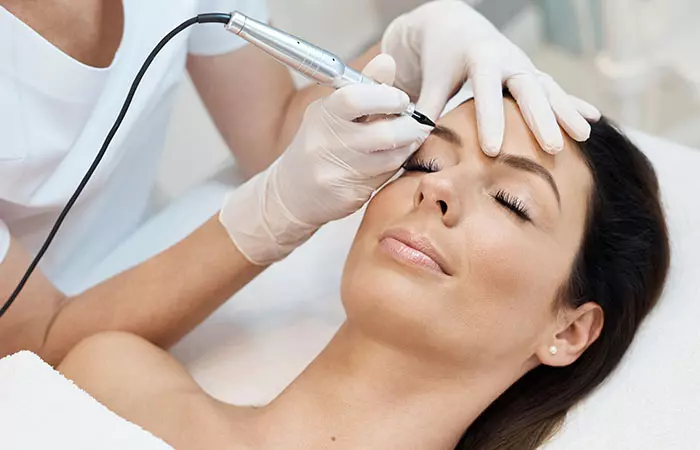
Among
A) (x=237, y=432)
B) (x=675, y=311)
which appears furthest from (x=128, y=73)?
(x=675, y=311)

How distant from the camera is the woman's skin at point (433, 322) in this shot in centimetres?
109

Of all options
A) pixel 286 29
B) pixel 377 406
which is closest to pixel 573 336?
pixel 377 406

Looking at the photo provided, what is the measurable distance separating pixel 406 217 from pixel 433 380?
0.22m

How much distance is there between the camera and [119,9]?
4.23 feet

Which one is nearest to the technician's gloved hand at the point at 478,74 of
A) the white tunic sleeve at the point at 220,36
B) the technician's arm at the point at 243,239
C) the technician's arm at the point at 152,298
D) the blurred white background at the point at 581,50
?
the technician's arm at the point at 243,239

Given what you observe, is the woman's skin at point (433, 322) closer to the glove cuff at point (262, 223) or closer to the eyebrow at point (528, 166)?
the eyebrow at point (528, 166)

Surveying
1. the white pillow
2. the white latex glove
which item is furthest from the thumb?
the white pillow

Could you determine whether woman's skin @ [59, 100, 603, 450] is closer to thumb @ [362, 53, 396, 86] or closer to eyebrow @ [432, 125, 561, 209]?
eyebrow @ [432, 125, 561, 209]

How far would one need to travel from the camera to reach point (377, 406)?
3.80 ft

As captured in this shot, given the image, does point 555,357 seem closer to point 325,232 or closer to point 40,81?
point 325,232

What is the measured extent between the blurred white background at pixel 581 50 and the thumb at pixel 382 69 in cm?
94

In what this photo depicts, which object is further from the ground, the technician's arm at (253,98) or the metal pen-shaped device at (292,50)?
the metal pen-shaped device at (292,50)

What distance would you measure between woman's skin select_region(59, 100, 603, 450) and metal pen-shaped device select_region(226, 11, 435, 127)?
18cm

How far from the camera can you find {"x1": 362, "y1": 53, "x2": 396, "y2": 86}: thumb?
3.62ft
